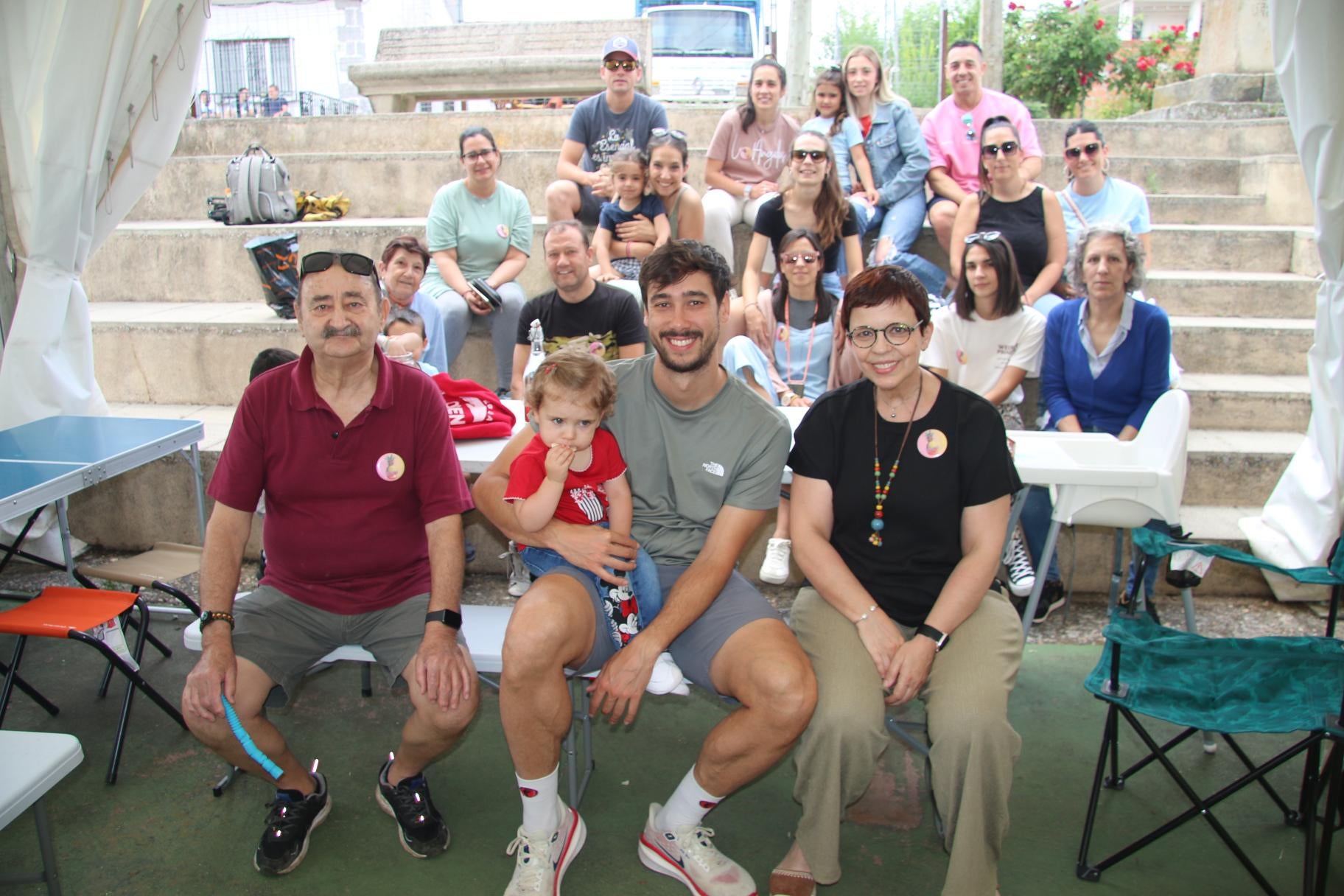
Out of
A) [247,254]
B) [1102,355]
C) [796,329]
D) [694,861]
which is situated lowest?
[694,861]

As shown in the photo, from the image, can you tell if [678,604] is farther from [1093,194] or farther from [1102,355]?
[1093,194]

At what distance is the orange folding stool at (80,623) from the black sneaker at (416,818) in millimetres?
881

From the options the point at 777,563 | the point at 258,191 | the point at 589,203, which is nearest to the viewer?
the point at 777,563

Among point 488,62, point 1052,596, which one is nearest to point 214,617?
point 1052,596

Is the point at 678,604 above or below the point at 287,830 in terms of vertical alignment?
above

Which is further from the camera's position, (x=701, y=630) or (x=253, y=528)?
(x=253, y=528)

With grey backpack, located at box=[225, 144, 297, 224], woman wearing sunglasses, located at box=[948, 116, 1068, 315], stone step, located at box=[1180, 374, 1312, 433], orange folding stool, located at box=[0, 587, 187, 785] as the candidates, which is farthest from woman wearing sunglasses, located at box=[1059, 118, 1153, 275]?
grey backpack, located at box=[225, 144, 297, 224]

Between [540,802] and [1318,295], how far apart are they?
3.29 m

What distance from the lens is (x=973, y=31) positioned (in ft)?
51.9

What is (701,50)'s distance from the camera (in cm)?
1388

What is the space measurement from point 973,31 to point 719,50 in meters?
4.91

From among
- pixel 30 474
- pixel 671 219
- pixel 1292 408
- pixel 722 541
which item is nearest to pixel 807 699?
pixel 722 541

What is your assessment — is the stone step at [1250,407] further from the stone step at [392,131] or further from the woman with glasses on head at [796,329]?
the stone step at [392,131]

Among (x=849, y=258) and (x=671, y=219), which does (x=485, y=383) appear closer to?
(x=671, y=219)
